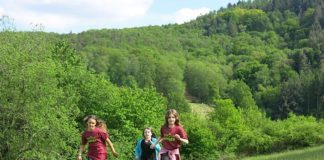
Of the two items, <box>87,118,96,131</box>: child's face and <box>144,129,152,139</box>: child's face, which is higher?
<box>87,118,96,131</box>: child's face

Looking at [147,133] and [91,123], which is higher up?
[91,123]

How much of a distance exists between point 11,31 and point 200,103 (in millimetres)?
129231

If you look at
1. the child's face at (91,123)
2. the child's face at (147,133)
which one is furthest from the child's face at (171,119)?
the child's face at (91,123)

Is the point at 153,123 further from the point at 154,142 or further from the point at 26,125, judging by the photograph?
the point at 154,142

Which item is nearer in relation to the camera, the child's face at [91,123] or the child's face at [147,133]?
the child's face at [91,123]

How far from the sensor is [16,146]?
34.5 meters

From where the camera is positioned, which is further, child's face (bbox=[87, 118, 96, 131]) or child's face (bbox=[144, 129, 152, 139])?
child's face (bbox=[144, 129, 152, 139])

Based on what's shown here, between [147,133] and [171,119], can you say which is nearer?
[171,119]

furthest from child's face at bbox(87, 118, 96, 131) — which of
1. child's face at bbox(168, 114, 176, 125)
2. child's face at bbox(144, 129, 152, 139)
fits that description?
child's face at bbox(144, 129, 152, 139)

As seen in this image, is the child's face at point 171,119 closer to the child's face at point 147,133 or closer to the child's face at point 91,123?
the child's face at point 147,133

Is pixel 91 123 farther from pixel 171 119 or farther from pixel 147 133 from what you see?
pixel 147 133

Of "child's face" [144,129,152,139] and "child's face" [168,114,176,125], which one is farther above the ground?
"child's face" [168,114,176,125]

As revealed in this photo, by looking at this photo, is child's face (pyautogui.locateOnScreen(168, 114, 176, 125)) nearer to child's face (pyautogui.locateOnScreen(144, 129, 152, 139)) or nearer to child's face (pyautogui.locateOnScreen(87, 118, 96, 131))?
child's face (pyautogui.locateOnScreen(144, 129, 152, 139))

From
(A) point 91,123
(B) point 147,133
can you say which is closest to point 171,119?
(B) point 147,133
